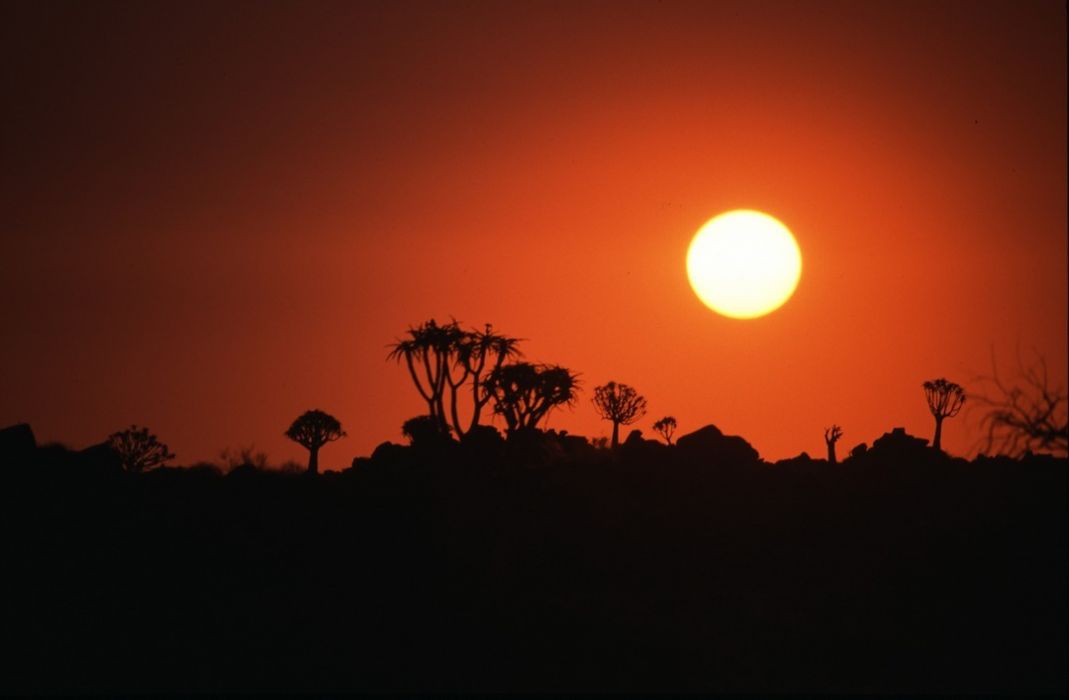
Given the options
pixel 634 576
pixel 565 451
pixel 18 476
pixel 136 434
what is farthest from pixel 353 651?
→ pixel 136 434

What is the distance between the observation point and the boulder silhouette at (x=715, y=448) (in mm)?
37875

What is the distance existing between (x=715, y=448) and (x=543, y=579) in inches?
407

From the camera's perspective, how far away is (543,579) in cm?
3038

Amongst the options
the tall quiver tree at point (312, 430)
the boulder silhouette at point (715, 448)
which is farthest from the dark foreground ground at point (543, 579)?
the tall quiver tree at point (312, 430)

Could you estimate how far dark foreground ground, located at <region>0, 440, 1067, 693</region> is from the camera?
25.5 meters

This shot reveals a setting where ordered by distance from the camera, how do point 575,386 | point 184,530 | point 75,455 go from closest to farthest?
point 184,530 < point 75,455 < point 575,386

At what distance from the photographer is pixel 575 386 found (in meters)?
45.1

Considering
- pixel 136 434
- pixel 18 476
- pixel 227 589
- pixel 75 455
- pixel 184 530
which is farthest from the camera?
pixel 136 434

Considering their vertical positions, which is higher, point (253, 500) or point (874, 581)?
point (253, 500)

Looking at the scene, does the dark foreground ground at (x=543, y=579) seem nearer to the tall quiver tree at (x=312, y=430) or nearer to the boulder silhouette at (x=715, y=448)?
the boulder silhouette at (x=715, y=448)

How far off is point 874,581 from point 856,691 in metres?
4.33

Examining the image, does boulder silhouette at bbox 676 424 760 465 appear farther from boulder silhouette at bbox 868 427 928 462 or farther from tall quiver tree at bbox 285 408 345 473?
tall quiver tree at bbox 285 408 345 473

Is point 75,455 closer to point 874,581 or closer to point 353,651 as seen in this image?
point 353,651

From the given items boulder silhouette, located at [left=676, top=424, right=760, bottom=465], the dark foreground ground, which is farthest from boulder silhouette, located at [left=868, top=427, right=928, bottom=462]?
boulder silhouette, located at [left=676, top=424, right=760, bottom=465]
